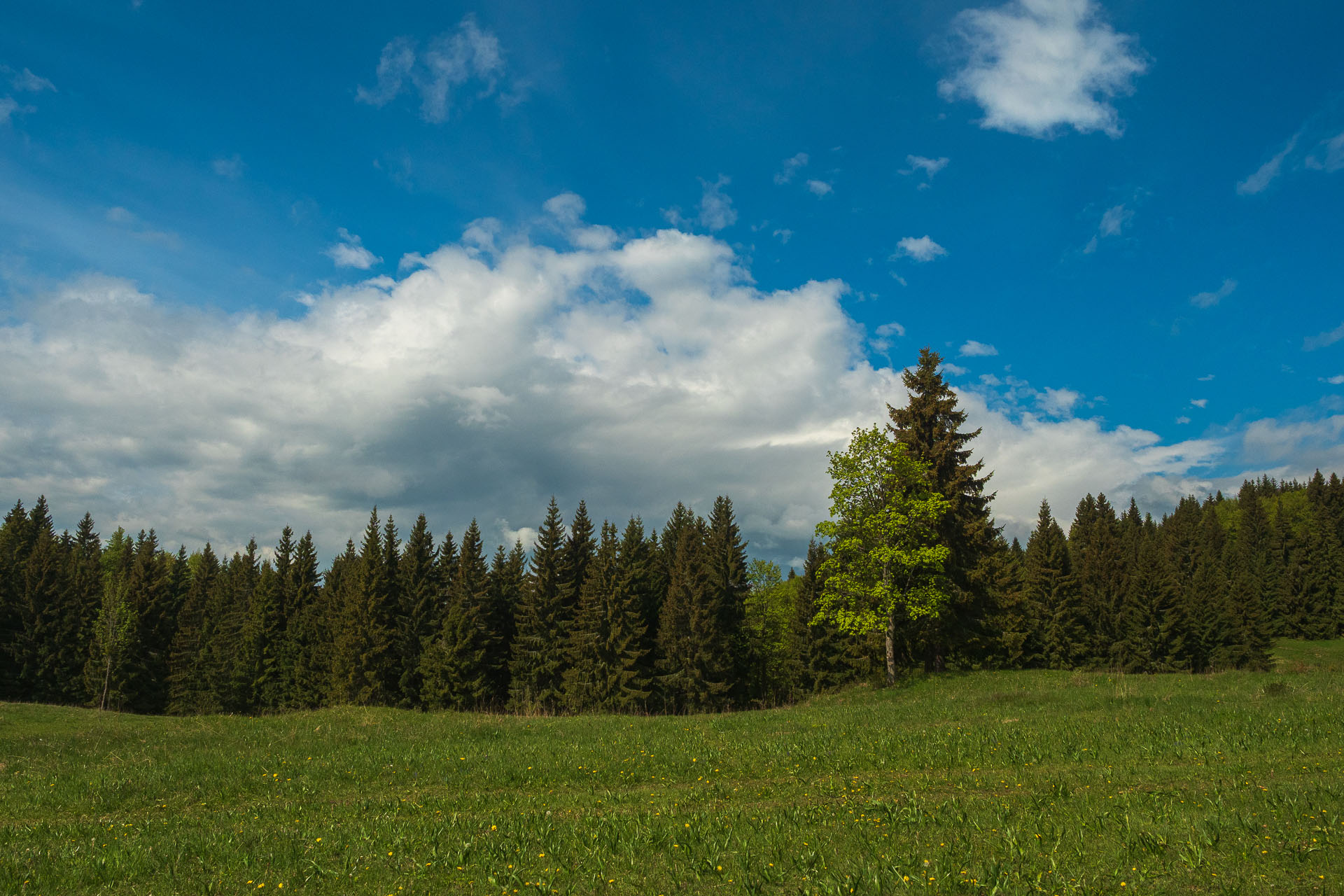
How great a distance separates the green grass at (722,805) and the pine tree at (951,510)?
14946 mm

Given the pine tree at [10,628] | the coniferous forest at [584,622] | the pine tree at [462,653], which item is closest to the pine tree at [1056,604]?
the coniferous forest at [584,622]

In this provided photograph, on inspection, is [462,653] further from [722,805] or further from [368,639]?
[722,805]

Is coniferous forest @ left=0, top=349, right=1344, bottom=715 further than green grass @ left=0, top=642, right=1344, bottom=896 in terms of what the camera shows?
Yes

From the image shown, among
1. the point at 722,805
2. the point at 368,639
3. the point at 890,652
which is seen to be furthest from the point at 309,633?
the point at 722,805

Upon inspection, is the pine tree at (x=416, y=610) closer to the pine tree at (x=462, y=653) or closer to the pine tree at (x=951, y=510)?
the pine tree at (x=462, y=653)

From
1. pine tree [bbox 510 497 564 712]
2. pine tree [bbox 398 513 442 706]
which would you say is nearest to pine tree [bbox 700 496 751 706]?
pine tree [bbox 510 497 564 712]

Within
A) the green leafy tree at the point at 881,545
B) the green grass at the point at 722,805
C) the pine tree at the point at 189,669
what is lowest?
the pine tree at the point at 189,669

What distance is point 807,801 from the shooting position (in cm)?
1088

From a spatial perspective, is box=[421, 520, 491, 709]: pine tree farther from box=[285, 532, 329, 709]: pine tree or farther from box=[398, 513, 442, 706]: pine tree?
box=[285, 532, 329, 709]: pine tree

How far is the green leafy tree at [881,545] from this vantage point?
30594 mm

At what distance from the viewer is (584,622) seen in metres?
51.5

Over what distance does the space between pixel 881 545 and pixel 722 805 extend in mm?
21619

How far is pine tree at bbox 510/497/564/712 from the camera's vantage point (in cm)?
5272

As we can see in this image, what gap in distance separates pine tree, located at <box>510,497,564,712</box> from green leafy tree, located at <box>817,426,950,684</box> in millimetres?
27504
